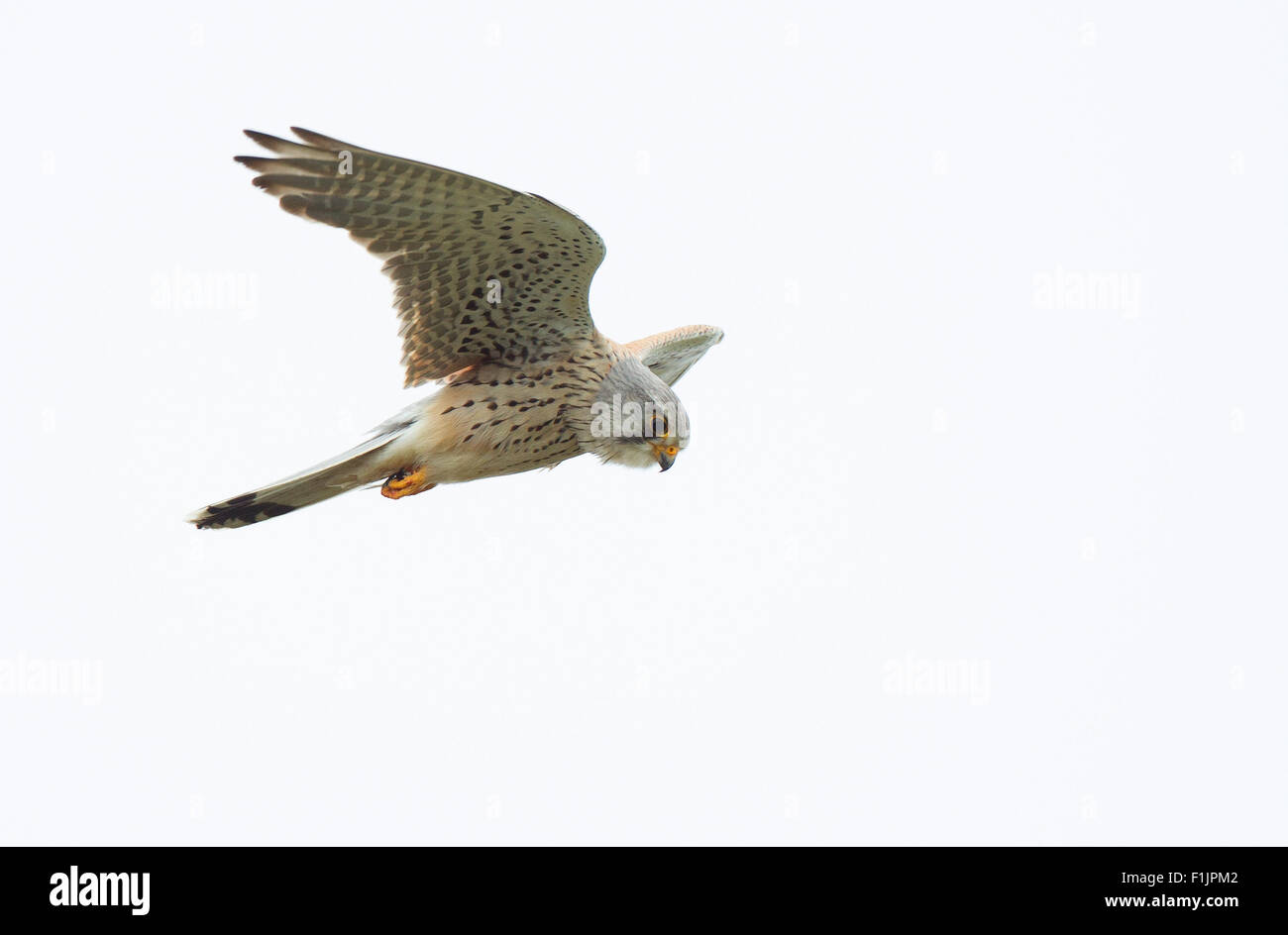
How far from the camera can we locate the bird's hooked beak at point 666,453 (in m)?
7.26

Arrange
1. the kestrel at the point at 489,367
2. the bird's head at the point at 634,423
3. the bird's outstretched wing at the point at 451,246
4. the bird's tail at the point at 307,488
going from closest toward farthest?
the bird's outstretched wing at the point at 451,246 < the kestrel at the point at 489,367 < the bird's tail at the point at 307,488 < the bird's head at the point at 634,423

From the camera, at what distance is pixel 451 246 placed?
22.7 feet

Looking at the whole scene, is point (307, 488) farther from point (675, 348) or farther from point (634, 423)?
point (675, 348)

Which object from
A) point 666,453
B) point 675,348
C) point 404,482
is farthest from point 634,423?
point 675,348

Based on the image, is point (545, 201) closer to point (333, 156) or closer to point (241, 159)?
point (333, 156)

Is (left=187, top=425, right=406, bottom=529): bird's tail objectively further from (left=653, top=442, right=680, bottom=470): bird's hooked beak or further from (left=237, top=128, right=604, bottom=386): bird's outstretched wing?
(left=653, top=442, right=680, bottom=470): bird's hooked beak

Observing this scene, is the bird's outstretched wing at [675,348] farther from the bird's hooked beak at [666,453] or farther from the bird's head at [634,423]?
the bird's hooked beak at [666,453]

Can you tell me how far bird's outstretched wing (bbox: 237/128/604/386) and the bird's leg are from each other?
529mm

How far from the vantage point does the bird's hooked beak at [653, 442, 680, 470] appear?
23.8 ft

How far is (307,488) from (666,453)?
188 centimetres

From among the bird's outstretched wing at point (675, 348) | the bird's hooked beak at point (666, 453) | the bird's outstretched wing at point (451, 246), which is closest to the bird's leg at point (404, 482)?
the bird's outstretched wing at point (451, 246)

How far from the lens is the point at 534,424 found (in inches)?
287

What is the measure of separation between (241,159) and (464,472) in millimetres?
2014
